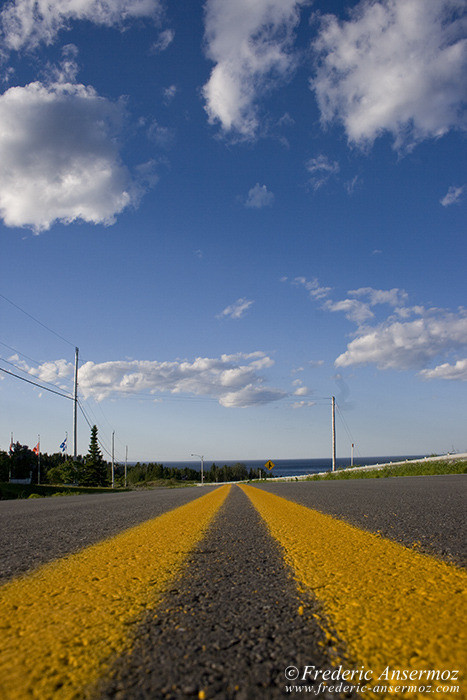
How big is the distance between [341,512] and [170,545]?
263 cm

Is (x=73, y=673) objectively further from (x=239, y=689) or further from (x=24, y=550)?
(x=24, y=550)

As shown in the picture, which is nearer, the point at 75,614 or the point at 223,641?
the point at 223,641

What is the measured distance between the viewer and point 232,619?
4.53 ft

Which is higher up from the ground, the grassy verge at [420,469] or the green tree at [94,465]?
the grassy verge at [420,469]

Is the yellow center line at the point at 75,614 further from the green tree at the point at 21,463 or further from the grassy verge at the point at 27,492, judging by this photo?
the green tree at the point at 21,463

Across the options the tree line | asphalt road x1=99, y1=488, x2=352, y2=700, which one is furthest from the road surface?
the tree line

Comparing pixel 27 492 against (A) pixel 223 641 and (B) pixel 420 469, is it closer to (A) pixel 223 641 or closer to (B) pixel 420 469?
(B) pixel 420 469

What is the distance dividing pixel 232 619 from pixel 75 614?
1.82 feet

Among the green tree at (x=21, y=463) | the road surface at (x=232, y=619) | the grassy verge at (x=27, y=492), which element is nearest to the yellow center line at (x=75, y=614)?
the road surface at (x=232, y=619)

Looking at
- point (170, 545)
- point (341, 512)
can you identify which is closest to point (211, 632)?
point (170, 545)

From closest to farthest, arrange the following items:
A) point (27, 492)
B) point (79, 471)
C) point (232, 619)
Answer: point (232, 619)
point (27, 492)
point (79, 471)

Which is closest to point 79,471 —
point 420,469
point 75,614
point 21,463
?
point 420,469

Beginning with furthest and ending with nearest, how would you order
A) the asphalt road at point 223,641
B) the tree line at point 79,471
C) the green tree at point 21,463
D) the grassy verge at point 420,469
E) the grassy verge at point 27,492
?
the green tree at point 21,463, the tree line at point 79,471, the grassy verge at point 420,469, the grassy verge at point 27,492, the asphalt road at point 223,641

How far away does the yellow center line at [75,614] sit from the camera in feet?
3.16
